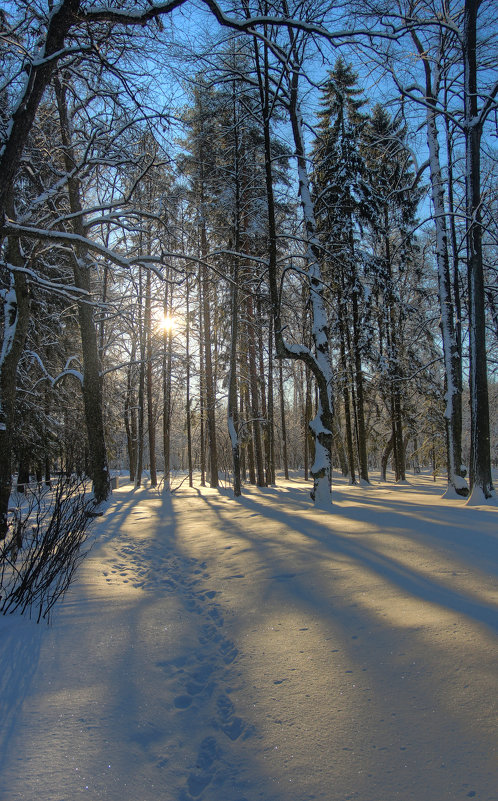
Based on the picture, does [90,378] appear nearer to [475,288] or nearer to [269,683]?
[269,683]

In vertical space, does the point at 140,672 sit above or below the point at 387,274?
below

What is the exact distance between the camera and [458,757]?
1664mm

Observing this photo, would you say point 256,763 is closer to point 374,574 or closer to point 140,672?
point 140,672

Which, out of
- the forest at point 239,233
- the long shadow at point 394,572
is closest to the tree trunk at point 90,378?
the forest at point 239,233

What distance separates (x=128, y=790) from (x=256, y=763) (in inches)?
21.4

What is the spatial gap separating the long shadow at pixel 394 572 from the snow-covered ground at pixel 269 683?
0.08ft

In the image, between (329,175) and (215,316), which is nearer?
(329,175)

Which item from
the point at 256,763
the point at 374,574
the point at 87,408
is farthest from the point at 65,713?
the point at 87,408

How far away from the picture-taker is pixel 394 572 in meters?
3.67

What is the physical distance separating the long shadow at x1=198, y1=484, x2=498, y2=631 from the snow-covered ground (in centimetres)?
2

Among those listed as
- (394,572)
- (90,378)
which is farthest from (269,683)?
(90,378)

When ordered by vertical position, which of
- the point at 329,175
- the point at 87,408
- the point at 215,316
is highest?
the point at 329,175

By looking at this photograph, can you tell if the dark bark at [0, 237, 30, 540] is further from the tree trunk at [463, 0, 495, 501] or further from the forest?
the tree trunk at [463, 0, 495, 501]

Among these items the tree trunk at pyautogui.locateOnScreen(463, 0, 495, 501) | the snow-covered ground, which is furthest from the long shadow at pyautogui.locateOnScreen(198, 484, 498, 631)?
the tree trunk at pyautogui.locateOnScreen(463, 0, 495, 501)
